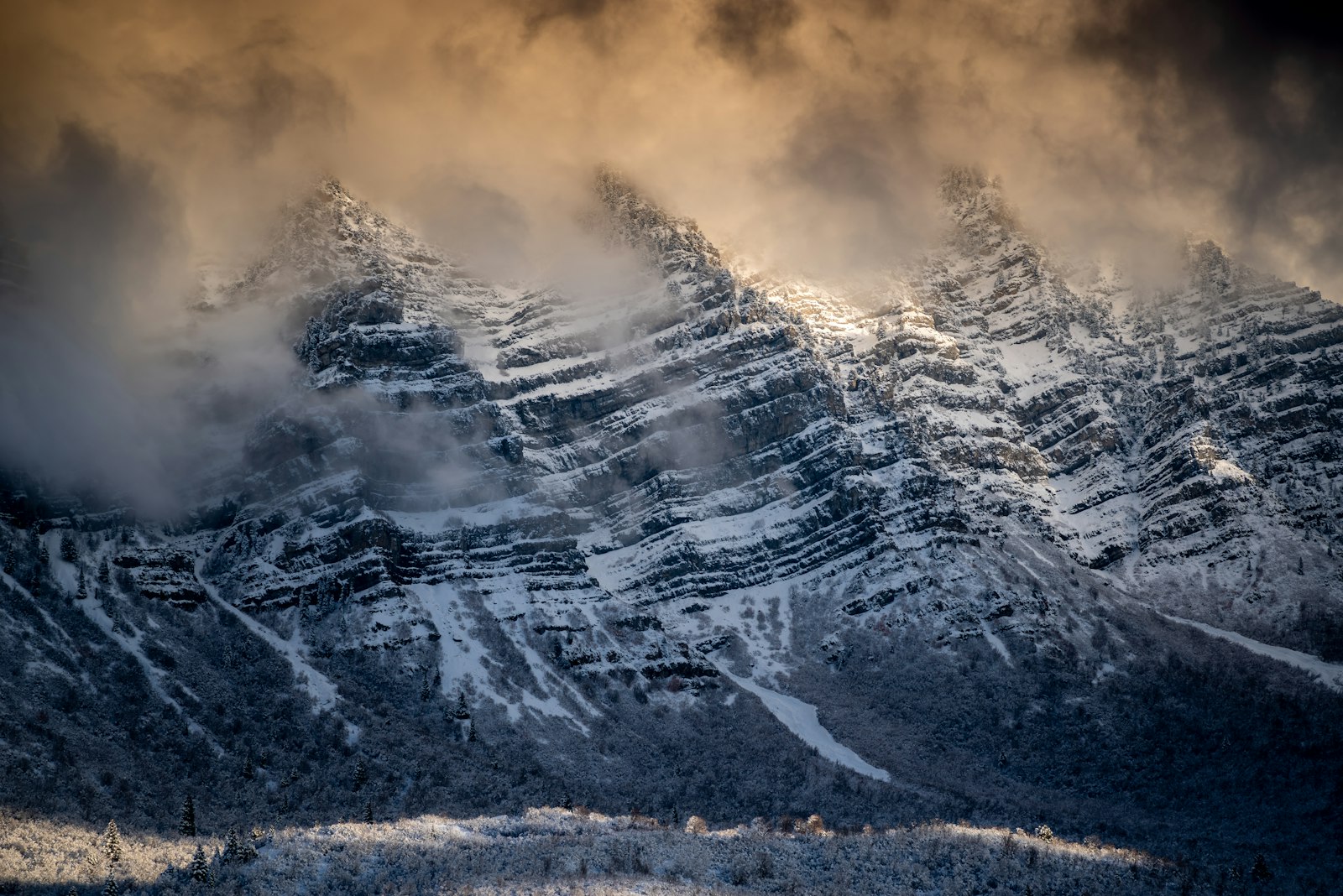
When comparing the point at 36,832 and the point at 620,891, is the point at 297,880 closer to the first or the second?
the point at 620,891

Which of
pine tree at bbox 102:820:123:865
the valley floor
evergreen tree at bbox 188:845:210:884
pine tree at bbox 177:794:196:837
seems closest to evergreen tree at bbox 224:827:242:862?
the valley floor

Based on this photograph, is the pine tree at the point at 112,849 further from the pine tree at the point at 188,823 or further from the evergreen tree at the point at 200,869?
the pine tree at the point at 188,823

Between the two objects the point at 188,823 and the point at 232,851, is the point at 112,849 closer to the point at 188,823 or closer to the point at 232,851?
the point at 232,851

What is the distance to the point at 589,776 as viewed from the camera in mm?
195125

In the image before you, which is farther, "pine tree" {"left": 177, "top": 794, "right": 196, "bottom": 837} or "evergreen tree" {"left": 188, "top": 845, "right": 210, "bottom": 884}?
"pine tree" {"left": 177, "top": 794, "right": 196, "bottom": 837}

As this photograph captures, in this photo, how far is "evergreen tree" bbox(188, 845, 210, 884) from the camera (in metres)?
88.6

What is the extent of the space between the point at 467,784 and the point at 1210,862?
9855cm

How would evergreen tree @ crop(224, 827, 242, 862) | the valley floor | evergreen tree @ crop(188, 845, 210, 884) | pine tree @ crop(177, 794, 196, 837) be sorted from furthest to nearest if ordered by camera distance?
pine tree @ crop(177, 794, 196, 837) → evergreen tree @ crop(224, 827, 242, 862) → the valley floor → evergreen tree @ crop(188, 845, 210, 884)

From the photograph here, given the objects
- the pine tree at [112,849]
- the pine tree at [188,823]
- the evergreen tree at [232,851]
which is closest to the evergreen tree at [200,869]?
the evergreen tree at [232,851]

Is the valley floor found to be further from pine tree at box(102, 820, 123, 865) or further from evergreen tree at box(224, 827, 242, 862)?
pine tree at box(102, 820, 123, 865)

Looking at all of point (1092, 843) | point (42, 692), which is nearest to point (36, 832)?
point (42, 692)

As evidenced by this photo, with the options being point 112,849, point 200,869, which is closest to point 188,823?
point 112,849

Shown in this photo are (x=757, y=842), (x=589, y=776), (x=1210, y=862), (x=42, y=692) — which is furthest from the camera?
(x=589, y=776)

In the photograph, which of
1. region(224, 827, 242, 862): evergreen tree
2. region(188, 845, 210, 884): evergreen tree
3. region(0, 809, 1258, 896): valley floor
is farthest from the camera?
region(224, 827, 242, 862): evergreen tree
